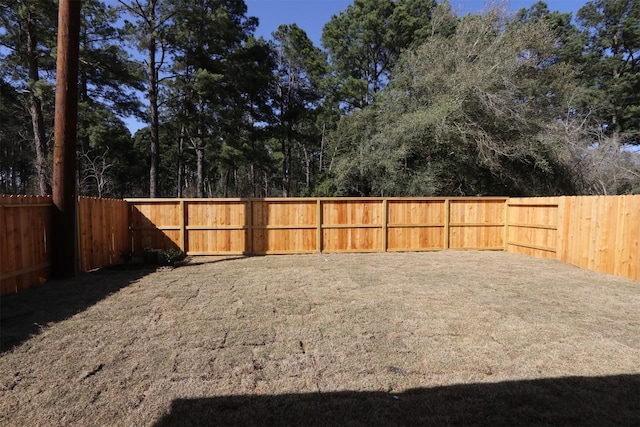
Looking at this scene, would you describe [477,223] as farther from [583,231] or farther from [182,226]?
[182,226]

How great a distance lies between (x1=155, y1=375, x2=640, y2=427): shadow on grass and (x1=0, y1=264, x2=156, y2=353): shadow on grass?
2.40 metres

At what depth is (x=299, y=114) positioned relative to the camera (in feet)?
71.9

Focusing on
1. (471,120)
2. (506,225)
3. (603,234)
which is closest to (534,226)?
(506,225)

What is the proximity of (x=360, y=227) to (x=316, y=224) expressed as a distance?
1258 mm

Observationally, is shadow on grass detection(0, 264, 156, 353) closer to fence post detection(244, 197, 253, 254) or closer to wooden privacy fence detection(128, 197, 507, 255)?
wooden privacy fence detection(128, 197, 507, 255)

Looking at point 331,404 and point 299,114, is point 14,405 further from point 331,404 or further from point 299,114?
point 299,114

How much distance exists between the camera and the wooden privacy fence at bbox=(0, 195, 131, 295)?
489cm

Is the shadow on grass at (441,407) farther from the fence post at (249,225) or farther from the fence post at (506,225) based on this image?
the fence post at (506,225)

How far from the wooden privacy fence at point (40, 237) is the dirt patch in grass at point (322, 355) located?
47 cm

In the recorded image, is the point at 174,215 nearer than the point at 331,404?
No

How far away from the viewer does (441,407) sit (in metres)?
2.25

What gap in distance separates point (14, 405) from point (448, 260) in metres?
7.92

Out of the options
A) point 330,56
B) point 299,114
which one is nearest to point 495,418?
point 299,114

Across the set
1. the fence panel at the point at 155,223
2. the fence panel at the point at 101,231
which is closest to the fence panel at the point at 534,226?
the fence panel at the point at 155,223
